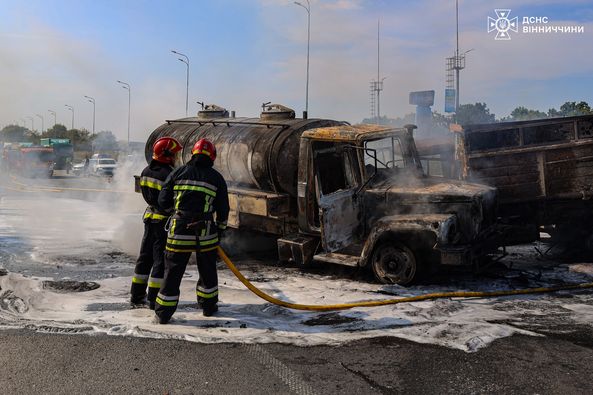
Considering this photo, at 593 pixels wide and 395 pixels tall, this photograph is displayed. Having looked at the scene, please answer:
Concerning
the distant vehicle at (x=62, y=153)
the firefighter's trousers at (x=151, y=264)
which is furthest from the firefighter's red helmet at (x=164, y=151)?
the distant vehicle at (x=62, y=153)

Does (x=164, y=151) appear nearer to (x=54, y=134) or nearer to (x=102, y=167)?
(x=102, y=167)

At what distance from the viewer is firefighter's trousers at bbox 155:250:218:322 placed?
16.9 ft

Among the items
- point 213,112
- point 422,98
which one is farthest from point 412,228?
point 422,98

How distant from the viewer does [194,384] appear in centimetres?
387

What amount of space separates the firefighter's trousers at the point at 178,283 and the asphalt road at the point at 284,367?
1.64 feet

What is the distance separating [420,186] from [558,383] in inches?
140

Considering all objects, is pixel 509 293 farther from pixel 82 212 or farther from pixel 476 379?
pixel 82 212

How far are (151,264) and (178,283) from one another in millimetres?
851

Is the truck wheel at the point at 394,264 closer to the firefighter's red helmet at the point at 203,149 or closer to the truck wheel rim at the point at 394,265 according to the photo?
the truck wheel rim at the point at 394,265

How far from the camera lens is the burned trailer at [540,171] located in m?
8.23

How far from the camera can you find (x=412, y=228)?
6484 mm

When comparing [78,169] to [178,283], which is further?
[78,169]

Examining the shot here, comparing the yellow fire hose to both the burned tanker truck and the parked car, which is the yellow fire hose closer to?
the burned tanker truck

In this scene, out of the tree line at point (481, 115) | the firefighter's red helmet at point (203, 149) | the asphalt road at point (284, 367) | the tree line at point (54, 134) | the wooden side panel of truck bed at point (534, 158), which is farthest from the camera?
the tree line at point (54, 134)
